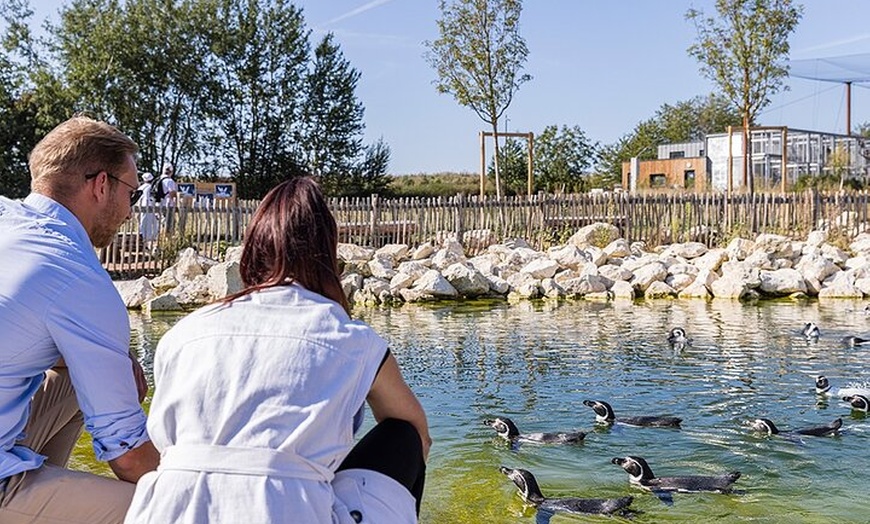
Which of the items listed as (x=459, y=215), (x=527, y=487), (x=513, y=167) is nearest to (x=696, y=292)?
(x=459, y=215)

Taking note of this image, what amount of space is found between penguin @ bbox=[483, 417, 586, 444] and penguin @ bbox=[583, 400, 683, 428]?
1.58ft

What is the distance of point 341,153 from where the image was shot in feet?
125

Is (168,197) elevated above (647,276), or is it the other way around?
(168,197)

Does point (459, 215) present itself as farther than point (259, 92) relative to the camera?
No

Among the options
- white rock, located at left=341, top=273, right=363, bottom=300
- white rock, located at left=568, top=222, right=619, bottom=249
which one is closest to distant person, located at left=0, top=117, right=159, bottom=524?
white rock, located at left=341, top=273, right=363, bottom=300

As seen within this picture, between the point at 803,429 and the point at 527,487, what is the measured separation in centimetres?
246

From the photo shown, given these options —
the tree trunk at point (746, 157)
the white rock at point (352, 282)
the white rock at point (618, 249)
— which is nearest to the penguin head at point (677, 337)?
the white rock at point (352, 282)

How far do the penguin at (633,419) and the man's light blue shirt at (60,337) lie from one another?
183 inches

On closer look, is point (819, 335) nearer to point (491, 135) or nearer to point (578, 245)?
point (578, 245)

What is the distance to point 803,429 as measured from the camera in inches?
252

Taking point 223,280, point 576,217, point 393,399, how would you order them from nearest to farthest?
point 393,399 < point 223,280 < point 576,217

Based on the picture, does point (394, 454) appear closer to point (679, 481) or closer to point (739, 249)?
point (679, 481)

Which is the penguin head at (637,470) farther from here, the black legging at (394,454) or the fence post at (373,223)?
the fence post at (373,223)

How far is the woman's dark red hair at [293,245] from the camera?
232 cm
